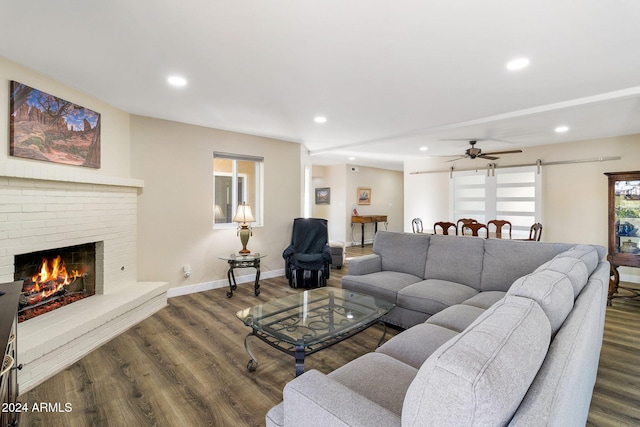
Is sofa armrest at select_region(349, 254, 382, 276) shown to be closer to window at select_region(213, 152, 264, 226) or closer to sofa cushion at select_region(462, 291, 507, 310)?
sofa cushion at select_region(462, 291, 507, 310)

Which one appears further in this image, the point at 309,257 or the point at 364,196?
the point at 364,196

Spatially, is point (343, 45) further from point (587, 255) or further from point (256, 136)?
point (256, 136)

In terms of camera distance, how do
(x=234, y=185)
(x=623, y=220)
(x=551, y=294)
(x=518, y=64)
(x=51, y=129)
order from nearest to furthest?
(x=551, y=294)
(x=518, y=64)
(x=51, y=129)
(x=623, y=220)
(x=234, y=185)

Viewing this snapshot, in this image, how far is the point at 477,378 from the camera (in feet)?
2.15

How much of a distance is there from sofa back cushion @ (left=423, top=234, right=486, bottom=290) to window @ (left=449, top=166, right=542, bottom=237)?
3.61 metres

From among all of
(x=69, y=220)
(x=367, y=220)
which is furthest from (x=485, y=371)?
(x=367, y=220)

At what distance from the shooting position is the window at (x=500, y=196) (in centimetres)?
574

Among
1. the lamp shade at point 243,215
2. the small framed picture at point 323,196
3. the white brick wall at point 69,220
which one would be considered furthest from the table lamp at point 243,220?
the small framed picture at point 323,196

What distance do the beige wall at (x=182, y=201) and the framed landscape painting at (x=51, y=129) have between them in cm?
61

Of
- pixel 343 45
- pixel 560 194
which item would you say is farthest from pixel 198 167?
pixel 560 194

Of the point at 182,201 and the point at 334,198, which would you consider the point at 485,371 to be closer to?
the point at 182,201

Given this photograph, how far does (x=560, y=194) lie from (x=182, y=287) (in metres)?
6.55

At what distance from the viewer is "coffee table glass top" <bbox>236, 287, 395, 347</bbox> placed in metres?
2.00

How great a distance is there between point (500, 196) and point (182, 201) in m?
5.96
